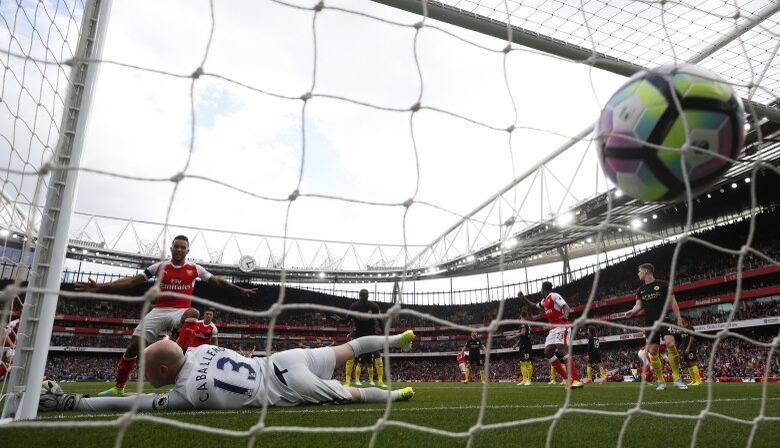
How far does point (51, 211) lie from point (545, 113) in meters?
4.13

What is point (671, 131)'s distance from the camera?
8.05 ft

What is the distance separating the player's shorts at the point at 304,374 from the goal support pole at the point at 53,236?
1.47 m

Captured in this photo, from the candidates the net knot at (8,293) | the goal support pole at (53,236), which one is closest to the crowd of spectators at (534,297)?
the goal support pole at (53,236)

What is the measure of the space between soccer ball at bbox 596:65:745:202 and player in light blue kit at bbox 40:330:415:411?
2176mm

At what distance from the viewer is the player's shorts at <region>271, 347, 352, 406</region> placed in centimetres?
366

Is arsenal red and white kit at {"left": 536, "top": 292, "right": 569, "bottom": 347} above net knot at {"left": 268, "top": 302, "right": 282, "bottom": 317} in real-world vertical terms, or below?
above

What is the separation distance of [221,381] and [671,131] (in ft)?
10.7

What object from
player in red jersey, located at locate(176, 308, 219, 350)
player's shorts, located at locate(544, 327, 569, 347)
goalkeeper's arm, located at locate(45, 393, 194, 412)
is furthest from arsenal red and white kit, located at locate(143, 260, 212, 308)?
player's shorts, located at locate(544, 327, 569, 347)

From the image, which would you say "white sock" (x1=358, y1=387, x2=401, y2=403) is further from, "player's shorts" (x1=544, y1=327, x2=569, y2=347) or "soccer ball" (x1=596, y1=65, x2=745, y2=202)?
"player's shorts" (x1=544, y1=327, x2=569, y2=347)

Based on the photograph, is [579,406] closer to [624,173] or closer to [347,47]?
[624,173]

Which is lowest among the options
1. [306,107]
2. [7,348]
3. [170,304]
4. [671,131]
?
[7,348]

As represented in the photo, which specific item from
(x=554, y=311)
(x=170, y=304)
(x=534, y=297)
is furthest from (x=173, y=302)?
(x=534, y=297)

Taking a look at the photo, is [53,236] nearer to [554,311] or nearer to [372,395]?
[372,395]

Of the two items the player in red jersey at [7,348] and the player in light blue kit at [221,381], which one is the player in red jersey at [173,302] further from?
the player in light blue kit at [221,381]
